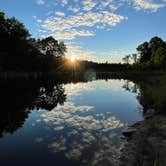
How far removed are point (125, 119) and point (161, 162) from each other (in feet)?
30.4

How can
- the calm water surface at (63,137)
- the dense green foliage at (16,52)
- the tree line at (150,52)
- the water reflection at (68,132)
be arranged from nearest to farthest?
the calm water surface at (63,137)
the water reflection at (68,132)
the dense green foliage at (16,52)
the tree line at (150,52)

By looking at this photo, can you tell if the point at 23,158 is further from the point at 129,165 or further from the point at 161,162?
the point at 161,162

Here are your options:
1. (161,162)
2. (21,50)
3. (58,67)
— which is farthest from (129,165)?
(58,67)

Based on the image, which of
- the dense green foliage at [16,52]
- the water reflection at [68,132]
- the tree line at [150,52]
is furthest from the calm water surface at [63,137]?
the tree line at [150,52]

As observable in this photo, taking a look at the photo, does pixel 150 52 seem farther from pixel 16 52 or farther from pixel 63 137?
→ pixel 63 137

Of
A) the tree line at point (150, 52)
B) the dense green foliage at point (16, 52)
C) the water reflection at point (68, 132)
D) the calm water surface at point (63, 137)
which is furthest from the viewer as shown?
the tree line at point (150, 52)

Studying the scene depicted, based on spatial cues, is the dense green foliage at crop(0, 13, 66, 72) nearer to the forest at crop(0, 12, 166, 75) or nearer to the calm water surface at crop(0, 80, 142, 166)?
the forest at crop(0, 12, 166, 75)

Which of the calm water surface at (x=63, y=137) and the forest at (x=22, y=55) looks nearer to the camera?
the calm water surface at (x=63, y=137)

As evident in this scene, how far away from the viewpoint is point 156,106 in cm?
1573

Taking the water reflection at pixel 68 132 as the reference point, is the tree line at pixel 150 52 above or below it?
above

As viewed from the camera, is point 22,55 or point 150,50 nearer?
point 22,55

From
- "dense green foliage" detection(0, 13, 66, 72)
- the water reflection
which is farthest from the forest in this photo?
the water reflection

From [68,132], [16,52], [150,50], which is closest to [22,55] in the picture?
[16,52]

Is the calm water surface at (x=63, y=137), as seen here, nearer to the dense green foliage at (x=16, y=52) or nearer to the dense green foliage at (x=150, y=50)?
the dense green foliage at (x=16, y=52)
